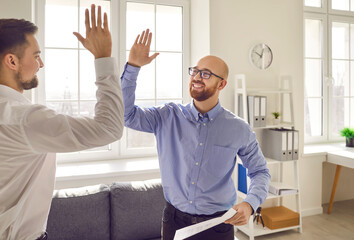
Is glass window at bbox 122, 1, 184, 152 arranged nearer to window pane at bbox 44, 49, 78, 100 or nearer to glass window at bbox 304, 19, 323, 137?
window pane at bbox 44, 49, 78, 100

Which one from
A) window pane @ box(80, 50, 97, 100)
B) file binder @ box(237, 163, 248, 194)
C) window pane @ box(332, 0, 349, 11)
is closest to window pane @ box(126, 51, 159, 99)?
window pane @ box(80, 50, 97, 100)

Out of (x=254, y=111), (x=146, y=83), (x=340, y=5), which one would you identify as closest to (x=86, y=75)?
(x=146, y=83)

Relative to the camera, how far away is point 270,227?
11.0 ft

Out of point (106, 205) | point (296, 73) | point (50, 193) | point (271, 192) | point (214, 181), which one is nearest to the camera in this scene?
point (50, 193)

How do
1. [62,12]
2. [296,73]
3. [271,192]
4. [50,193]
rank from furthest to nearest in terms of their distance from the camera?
[296,73] → [271,192] → [62,12] → [50,193]

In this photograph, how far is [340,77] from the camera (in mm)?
4684

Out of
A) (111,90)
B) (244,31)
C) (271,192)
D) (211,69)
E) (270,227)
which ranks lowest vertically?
(270,227)

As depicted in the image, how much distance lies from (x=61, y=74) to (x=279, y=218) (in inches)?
107

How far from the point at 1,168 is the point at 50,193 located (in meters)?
0.25

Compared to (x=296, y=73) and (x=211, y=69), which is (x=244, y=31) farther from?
(x=211, y=69)

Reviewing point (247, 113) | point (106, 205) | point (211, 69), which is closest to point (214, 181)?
point (211, 69)

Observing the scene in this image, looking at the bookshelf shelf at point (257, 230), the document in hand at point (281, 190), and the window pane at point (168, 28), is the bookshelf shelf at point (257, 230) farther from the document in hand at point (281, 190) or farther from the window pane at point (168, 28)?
the window pane at point (168, 28)

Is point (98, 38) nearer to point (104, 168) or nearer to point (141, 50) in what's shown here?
point (141, 50)

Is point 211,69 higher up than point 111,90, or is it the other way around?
point 211,69
